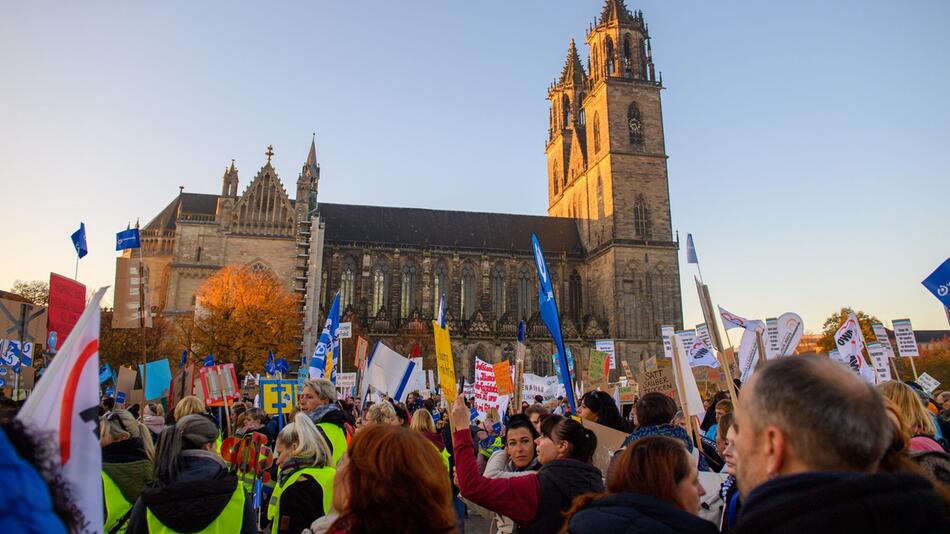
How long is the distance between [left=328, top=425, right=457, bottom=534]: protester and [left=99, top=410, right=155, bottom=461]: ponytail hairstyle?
2663mm

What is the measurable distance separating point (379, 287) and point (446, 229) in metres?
9.00

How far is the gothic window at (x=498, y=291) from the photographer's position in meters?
52.2

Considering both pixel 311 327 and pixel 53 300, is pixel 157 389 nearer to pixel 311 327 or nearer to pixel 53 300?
pixel 53 300

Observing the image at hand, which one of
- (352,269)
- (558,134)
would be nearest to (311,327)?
(352,269)

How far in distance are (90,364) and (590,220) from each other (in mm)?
52265

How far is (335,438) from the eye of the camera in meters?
5.23

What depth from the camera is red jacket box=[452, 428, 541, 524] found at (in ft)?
11.3

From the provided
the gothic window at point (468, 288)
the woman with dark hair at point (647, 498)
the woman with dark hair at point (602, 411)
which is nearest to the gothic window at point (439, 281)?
the gothic window at point (468, 288)

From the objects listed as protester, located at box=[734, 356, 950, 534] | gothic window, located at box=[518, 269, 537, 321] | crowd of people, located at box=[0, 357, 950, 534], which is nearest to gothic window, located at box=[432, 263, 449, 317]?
gothic window, located at box=[518, 269, 537, 321]

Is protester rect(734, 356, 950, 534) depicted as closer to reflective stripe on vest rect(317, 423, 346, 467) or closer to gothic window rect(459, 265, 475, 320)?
reflective stripe on vest rect(317, 423, 346, 467)

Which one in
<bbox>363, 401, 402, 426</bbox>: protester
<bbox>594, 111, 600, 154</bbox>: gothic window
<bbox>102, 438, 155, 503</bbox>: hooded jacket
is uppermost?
<bbox>594, 111, 600, 154</bbox>: gothic window

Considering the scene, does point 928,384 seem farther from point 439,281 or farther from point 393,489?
point 439,281

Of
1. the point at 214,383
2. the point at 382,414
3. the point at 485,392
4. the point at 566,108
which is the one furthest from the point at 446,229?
the point at 382,414

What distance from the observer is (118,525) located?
3.85 metres
